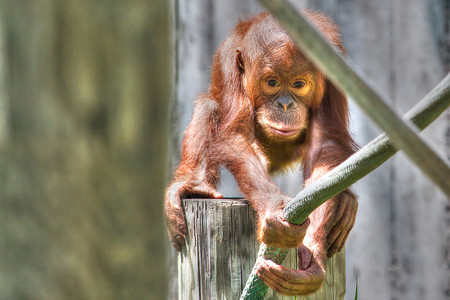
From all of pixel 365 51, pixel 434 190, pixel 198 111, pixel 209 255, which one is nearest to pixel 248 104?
pixel 198 111

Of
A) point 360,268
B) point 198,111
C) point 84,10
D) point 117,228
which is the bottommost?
point 360,268

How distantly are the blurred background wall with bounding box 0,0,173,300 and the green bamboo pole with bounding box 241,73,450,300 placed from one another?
0.71 m

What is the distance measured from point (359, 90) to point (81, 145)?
52 cm

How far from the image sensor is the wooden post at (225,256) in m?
2.39

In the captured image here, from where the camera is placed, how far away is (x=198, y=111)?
3.18 m

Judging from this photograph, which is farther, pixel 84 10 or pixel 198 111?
pixel 198 111

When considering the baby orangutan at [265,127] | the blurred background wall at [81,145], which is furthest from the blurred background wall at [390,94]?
the blurred background wall at [81,145]

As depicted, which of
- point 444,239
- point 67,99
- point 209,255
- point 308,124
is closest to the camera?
point 67,99

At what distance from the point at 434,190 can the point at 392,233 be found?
17.5 inches

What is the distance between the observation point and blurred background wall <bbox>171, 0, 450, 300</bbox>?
444 centimetres

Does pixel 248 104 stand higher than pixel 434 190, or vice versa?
pixel 248 104

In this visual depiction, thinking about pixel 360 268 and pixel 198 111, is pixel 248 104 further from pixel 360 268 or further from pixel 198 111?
pixel 360 268

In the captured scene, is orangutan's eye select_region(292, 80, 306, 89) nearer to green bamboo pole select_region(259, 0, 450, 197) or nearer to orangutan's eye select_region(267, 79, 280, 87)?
orangutan's eye select_region(267, 79, 280, 87)

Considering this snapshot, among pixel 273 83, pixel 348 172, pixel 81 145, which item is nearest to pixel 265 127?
pixel 273 83
